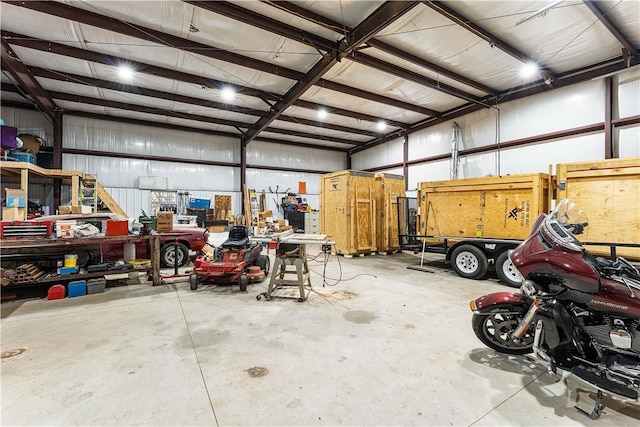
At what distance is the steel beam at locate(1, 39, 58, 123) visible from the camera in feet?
17.2

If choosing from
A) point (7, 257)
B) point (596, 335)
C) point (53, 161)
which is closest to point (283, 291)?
point (596, 335)

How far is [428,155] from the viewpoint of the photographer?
9969 mm

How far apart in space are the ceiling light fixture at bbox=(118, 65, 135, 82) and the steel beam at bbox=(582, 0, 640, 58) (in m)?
8.75

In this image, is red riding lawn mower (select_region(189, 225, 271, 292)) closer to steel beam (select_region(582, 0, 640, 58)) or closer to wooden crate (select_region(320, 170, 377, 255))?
wooden crate (select_region(320, 170, 377, 255))

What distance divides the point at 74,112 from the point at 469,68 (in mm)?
12133

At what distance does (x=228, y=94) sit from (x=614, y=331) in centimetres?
843

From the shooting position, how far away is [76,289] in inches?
155

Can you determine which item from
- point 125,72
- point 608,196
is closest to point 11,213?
point 125,72

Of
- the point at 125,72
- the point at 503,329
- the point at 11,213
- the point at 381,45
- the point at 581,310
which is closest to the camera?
the point at 581,310

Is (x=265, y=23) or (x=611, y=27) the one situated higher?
(x=265, y=23)

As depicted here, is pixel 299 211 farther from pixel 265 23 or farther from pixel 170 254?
pixel 265 23

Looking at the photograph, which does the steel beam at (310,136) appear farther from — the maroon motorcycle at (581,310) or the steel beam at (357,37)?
the maroon motorcycle at (581,310)

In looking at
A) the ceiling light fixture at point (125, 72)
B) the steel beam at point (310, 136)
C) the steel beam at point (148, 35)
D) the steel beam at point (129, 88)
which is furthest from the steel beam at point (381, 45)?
the steel beam at point (310, 136)

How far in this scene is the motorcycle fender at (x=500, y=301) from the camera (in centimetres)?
211
